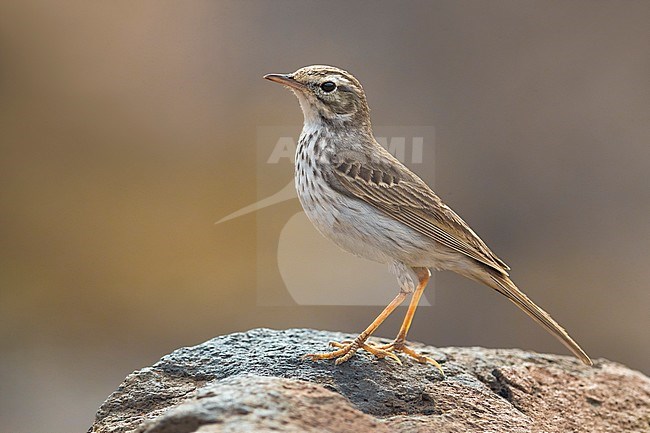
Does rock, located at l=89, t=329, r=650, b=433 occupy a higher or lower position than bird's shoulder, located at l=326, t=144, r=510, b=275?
lower

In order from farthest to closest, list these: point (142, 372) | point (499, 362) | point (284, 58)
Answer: point (284, 58)
point (499, 362)
point (142, 372)

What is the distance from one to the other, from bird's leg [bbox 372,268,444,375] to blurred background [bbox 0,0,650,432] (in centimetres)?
239

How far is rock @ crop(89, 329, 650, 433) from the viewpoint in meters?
2.89

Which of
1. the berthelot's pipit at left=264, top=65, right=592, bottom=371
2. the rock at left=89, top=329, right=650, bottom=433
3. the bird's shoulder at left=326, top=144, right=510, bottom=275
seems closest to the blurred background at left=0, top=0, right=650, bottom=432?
the rock at left=89, top=329, right=650, bottom=433

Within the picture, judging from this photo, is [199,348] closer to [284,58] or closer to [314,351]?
[314,351]

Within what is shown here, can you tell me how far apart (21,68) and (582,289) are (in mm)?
5500

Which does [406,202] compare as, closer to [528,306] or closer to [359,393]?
[528,306]

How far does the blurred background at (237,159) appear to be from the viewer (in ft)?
22.9

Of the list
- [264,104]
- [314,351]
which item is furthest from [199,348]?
[264,104]

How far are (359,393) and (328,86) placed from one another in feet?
5.28

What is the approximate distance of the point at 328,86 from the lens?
4270 mm

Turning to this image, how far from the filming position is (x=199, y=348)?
4.14 meters

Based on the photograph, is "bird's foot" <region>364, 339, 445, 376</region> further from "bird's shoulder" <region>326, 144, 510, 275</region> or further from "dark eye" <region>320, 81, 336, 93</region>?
"dark eye" <region>320, 81, 336, 93</region>

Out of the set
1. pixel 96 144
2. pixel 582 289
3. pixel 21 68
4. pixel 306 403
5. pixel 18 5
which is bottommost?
pixel 582 289
